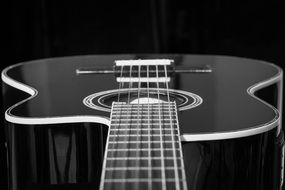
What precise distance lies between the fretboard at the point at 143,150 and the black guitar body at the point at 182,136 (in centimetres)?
3

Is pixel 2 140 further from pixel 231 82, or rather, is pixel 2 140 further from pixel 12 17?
pixel 231 82

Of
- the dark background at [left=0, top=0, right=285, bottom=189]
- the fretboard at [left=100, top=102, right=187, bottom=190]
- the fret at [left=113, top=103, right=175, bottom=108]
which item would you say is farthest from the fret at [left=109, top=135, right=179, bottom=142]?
the dark background at [left=0, top=0, right=285, bottom=189]

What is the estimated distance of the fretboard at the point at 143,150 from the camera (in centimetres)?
47

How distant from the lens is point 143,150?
1.80 ft

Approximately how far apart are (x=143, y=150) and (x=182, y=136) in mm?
83

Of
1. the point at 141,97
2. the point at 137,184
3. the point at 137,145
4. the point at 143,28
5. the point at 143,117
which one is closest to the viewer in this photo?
the point at 137,184

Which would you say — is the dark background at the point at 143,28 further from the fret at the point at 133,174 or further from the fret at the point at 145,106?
the fret at the point at 133,174

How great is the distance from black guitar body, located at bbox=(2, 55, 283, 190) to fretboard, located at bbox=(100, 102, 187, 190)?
28 mm

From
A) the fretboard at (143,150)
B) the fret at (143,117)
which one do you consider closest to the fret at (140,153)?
the fretboard at (143,150)

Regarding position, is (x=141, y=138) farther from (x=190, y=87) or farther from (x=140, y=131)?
(x=190, y=87)

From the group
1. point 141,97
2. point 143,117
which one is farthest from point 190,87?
point 143,117

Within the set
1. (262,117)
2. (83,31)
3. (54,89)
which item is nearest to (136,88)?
(54,89)

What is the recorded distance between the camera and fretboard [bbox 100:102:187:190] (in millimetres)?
465

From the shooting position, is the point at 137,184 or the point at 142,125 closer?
the point at 137,184
